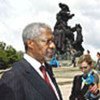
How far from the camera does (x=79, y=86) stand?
7219mm

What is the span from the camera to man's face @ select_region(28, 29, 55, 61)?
449 cm

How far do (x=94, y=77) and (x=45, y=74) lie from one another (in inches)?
107

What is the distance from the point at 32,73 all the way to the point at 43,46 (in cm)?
30

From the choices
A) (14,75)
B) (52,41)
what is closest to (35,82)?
(14,75)

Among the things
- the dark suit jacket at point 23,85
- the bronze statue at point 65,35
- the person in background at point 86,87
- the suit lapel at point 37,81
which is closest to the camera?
the dark suit jacket at point 23,85

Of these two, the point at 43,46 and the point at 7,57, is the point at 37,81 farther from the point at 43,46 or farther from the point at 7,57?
the point at 7,57

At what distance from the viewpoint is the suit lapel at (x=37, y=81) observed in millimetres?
4266

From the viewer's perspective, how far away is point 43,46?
14.9ft

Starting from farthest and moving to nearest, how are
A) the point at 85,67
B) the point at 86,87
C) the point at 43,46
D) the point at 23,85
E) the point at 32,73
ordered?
the point at 86,87
the point at 85,67
the point at 43,46
the point at 32,73
the point at 23,85

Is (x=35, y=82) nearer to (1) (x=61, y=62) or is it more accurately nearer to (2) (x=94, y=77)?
(2) (x=94, y=77)

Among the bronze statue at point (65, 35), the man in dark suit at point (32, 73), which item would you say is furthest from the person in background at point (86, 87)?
the bronze statue at point (65, 35)

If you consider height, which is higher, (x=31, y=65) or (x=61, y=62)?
(x=31, y=65)

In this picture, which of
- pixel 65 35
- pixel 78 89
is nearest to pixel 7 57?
pixel 65 35

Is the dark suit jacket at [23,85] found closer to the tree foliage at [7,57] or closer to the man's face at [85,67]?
the man's face at [85,67]
